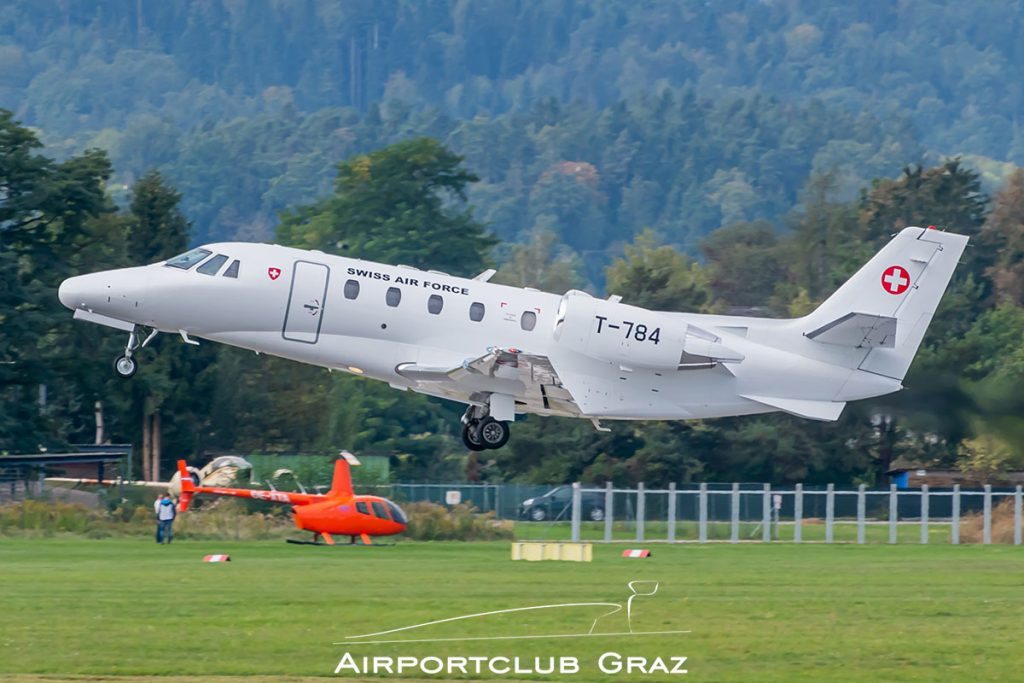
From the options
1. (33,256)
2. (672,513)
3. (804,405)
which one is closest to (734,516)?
(672,513)

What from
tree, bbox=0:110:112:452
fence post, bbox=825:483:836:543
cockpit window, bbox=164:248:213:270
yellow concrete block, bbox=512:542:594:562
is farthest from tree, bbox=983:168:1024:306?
cockpit window, bbox=164:248:213:270

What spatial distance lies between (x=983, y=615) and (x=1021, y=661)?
3448 mm

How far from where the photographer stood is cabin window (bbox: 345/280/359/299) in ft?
94.1

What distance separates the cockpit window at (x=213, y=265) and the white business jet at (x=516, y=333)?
0.07ft

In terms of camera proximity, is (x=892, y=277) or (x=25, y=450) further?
(x=25, y=450)

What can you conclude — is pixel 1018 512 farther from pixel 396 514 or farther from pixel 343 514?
pixel 343 514

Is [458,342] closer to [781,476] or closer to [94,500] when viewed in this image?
Result: [94,500]

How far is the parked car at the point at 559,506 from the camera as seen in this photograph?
138ft

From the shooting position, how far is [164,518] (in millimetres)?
37406

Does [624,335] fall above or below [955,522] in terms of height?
above

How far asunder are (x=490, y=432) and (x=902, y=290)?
283 inches

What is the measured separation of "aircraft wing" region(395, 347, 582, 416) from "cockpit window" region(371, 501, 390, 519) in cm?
795

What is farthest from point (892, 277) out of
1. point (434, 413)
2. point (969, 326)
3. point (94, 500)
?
point (434, 413)

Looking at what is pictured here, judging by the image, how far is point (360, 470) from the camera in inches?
2034
